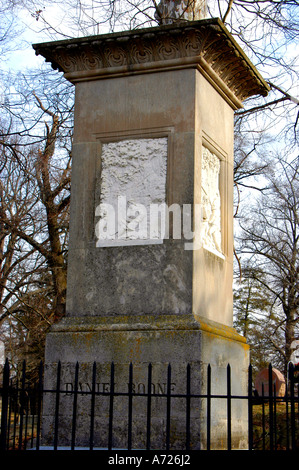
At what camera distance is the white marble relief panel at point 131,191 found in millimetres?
7344

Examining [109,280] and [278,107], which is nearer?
[109,280]

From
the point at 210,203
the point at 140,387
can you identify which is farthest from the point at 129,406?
the point at 210,203

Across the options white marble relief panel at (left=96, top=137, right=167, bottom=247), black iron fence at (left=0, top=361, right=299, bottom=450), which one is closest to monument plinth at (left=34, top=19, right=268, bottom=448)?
white marble relief panel at (left=96, top=137, right=167, bottom=247)

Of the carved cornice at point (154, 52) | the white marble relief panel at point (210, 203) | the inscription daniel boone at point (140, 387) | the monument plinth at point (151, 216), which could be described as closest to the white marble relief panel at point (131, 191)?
the monument plinth at point (151, 216)

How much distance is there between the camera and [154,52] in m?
7.58

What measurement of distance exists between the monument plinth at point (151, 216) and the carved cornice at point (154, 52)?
0.04ft

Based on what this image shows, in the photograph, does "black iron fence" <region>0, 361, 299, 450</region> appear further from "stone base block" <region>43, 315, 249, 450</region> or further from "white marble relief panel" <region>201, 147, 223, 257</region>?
"white marble relief panel" <region>201, 147, 223, 257</region>

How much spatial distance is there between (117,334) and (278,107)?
23.0 ft

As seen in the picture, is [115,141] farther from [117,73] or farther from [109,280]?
[109,280]

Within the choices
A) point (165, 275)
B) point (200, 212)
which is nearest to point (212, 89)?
point (200, 212)

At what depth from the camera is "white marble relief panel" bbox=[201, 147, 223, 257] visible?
757 cm

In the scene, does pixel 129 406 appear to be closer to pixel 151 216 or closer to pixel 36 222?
pixel 151 216

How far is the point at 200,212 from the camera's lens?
24.1ft

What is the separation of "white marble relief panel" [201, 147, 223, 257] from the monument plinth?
1 cm
